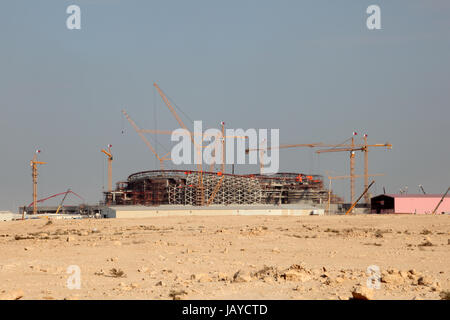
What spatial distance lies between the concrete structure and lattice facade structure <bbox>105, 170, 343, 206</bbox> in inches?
802

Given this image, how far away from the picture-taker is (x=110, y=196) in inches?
5364

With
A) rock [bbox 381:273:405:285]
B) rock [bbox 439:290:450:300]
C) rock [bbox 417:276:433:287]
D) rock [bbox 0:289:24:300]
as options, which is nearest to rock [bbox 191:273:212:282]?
rock [bbox 381:273:405:285]

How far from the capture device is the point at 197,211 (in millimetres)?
99125

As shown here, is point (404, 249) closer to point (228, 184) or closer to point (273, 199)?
point (228, 184)

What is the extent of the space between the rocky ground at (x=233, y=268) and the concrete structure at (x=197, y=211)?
56296 millimetres

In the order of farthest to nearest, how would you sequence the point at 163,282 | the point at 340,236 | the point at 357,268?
the point at 340,236 → the point at 357,268 → the point at 163,282

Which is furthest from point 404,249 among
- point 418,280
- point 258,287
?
point 258,287

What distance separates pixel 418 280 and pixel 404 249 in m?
12.1

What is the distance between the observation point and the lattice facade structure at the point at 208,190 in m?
126

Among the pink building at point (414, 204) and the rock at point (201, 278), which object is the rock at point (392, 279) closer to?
the rock at point (201, 278)

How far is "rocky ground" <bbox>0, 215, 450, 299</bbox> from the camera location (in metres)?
15.6

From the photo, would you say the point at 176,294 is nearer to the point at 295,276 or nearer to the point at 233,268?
the point at 295,276

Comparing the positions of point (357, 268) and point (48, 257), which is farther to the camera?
point (48, 257)

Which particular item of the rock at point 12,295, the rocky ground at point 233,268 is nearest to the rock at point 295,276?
the rocky ground at point 233,268
